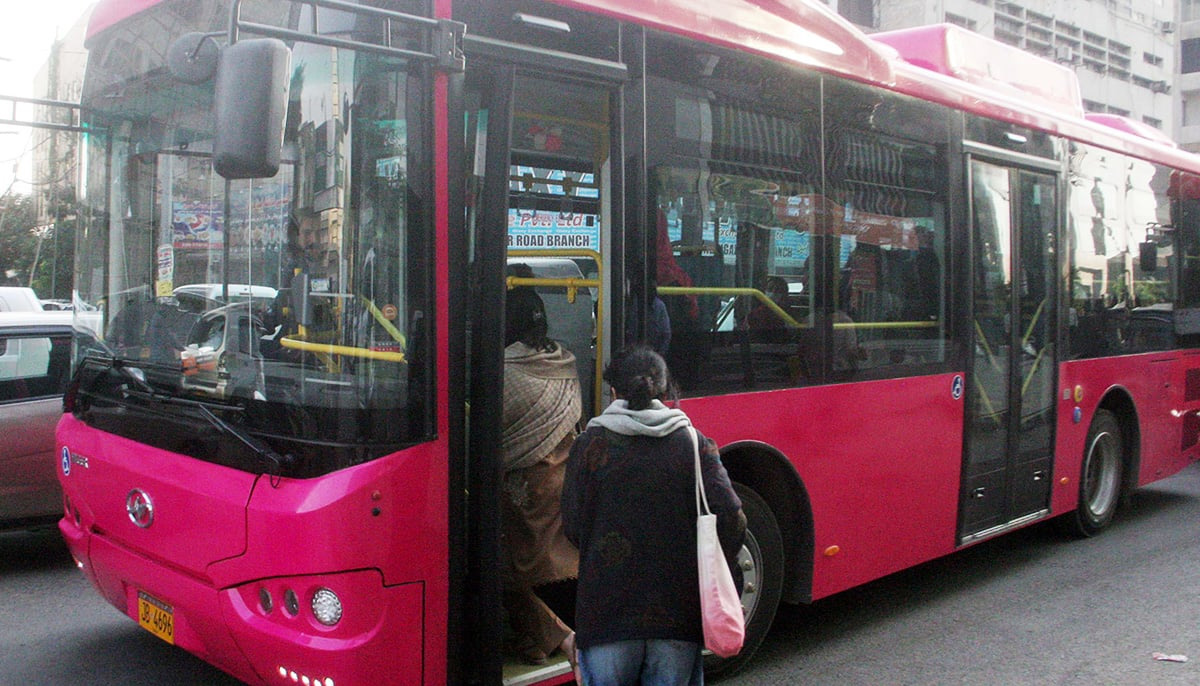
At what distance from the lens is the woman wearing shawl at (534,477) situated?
4.38 meters

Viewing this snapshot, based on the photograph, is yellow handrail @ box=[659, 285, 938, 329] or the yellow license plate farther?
yellow handrail @ box=[659, 285, 938, 329]

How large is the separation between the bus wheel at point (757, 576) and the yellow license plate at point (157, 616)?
90.8 inches

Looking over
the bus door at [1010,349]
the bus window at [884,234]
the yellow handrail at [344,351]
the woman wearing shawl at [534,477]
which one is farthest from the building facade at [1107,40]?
the yellow handrail at [344,351]

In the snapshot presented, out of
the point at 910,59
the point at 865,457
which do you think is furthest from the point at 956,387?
the point at 910,59

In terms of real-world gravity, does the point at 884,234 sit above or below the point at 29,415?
above

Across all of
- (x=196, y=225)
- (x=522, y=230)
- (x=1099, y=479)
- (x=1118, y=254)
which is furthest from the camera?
(x=1099, y=479)

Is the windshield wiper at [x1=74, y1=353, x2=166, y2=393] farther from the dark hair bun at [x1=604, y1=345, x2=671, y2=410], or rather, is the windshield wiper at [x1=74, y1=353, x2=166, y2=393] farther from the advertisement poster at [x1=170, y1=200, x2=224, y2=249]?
the dark hair bun at [x1=604, y1=345, x2=671, y2=410]

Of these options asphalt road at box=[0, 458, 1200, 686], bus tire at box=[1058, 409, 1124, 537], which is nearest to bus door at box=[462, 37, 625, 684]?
asphalt road at box=[0, 458, 1200, 686]

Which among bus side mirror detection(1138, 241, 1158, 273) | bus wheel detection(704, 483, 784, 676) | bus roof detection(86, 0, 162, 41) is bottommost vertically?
bus wheel detection(704, 483, 784, 676)

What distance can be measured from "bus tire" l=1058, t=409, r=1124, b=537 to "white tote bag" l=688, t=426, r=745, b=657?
556 centimetres

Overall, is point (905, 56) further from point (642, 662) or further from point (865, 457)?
point (642, 662)

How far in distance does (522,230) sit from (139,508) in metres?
2.17

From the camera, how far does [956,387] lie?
6301 millimetres

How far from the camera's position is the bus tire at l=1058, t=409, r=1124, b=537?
7973 mm
